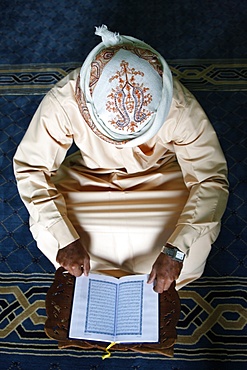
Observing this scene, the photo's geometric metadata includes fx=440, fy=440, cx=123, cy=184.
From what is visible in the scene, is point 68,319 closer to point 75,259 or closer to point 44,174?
point 75,259

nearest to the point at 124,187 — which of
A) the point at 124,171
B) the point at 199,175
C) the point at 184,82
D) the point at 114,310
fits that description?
the point at 124,171

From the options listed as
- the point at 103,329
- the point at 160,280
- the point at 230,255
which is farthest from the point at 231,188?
the point at 103,329

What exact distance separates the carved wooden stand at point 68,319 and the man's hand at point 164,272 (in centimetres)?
2

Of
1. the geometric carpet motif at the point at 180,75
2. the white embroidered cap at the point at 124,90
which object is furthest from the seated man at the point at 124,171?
the geometric carpet motif at the point at 180,75

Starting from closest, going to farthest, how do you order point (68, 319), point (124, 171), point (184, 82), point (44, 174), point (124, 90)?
point (124, 90)
point (68, 319)
point (44, 174)
point (124, 171)
point (184, 82)

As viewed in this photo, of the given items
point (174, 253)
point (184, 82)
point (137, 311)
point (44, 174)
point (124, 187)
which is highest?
point (184, 82)

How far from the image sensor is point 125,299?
1179 millimetres

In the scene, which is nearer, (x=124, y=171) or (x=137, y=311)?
(x=137, y=311)

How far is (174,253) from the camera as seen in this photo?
1200mm

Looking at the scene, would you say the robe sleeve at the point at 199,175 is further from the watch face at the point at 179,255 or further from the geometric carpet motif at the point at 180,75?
the geometric carpet motif at the point at 180,75

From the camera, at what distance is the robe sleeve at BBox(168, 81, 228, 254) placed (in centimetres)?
118

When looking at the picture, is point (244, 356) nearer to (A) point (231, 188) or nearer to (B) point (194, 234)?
(B) point (194, 234)

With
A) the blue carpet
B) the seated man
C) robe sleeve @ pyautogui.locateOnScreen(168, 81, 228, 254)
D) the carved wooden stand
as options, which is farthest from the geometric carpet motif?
the carved wooden stand

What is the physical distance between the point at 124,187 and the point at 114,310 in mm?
384
